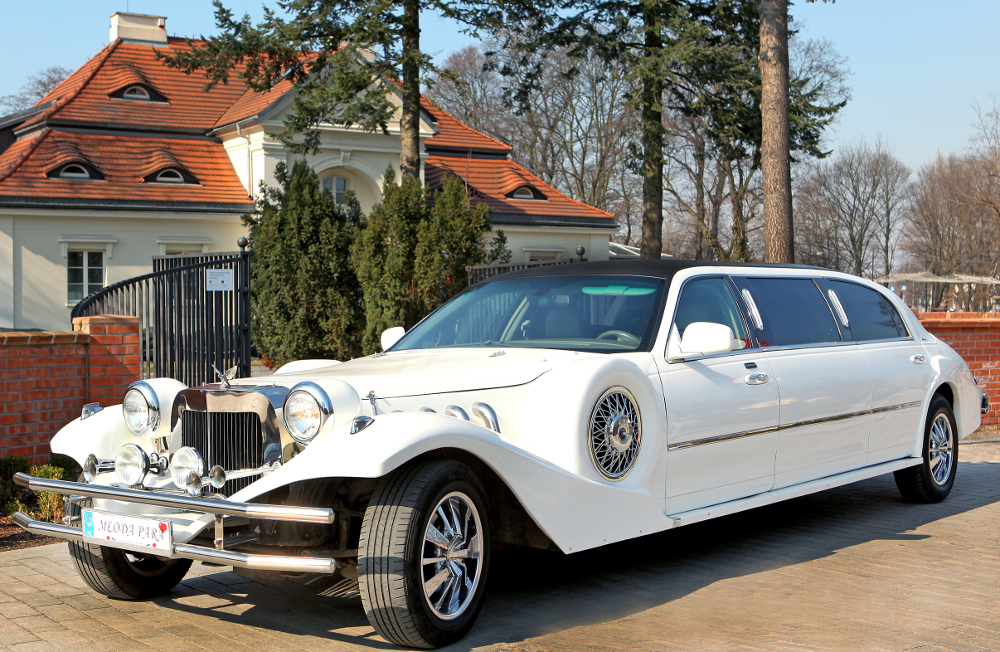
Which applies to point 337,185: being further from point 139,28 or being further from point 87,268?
point 139,28

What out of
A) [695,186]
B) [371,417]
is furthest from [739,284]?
[695,186]

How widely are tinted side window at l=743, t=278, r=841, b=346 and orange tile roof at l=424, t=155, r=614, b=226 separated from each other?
2567 cm

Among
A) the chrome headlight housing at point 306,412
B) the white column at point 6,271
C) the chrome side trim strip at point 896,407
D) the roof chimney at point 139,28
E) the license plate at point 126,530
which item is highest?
the roof chimney at point 139,28

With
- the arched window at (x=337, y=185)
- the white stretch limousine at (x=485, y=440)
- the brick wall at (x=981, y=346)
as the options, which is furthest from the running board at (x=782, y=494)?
the arched window at (x=337, y=185)

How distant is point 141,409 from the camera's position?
493 centimetres

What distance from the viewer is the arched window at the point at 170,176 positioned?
93.2 feet

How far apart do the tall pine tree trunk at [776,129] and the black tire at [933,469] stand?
6368 millimetres

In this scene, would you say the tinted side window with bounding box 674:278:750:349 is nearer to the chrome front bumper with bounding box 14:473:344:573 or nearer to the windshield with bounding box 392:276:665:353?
the windshield with bounding box 392:276:665:353

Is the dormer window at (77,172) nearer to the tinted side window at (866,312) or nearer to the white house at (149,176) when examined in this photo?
the white house at (149,176)

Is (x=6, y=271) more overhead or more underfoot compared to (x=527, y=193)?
more underfoot

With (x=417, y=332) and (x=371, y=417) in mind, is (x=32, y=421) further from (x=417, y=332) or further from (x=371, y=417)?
(x=371, y=417)

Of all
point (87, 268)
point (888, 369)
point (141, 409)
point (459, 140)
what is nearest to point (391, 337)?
point (141, 409)

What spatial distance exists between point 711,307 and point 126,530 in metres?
3.49

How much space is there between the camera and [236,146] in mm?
30094
